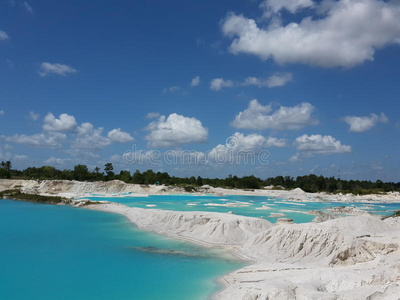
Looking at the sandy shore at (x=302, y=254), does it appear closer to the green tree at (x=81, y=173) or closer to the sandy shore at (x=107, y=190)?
the sandy shore at (x=107, y=190)

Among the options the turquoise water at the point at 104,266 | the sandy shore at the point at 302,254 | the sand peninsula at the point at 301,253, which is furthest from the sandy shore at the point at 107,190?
the sandy shore at the point at 302,254

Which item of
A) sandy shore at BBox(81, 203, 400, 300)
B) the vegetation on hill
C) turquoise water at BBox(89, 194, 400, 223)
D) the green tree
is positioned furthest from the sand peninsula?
the green tree

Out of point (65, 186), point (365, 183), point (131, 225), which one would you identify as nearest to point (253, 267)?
point (131, 225)

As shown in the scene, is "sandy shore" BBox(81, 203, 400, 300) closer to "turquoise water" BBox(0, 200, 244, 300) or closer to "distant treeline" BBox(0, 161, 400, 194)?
"turquoise water" BBox(0, 200, 244, 300)

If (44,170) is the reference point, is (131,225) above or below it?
below

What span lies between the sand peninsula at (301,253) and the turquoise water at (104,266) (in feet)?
5.98

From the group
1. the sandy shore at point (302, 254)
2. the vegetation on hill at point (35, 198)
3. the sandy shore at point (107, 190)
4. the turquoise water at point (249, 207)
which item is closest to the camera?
the sandy shore at point (302, 254)

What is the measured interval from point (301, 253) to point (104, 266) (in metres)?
11.0

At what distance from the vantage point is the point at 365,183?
133 meters

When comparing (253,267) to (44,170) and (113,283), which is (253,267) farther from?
(44,170)

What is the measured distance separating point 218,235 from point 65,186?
70.4 m

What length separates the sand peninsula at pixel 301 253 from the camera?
10.8 meters

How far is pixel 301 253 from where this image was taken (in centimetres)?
1895

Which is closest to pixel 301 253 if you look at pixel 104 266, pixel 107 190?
pixel 104 266
